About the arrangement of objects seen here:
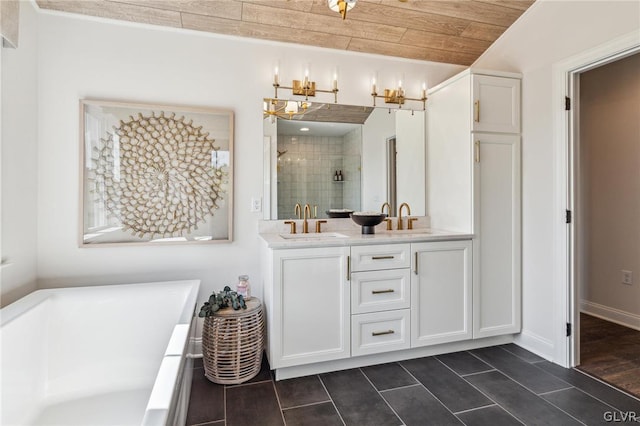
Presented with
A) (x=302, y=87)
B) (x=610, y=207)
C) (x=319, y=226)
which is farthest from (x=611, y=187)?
(x=302, y=87)

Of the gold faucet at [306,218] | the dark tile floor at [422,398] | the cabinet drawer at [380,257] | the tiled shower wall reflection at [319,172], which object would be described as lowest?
the dark tile floor at [422,398]

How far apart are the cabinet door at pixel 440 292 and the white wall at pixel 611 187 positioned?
5.55ft

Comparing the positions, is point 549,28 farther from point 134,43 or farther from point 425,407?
point 134,43

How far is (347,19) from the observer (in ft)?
8.39

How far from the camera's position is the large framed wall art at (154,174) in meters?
2.38

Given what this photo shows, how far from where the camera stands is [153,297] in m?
2.17

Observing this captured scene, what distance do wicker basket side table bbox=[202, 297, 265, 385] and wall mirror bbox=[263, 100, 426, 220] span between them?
2.76 feet

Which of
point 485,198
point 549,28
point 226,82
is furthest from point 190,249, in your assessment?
point 549,28

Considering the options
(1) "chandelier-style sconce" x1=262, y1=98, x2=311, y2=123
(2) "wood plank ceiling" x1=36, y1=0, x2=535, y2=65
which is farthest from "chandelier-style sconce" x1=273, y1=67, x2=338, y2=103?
(2) "wood plank ceiling" x1=36, y1=0, x2=535, y2=65

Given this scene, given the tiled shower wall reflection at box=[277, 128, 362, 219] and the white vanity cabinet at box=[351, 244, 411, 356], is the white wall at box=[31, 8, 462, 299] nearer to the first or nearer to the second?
the tiled shower wall reflection at box=[277, 128, 362, 219]

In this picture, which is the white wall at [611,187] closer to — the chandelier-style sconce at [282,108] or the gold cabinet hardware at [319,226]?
the gold cabinet hardware at [319,226]

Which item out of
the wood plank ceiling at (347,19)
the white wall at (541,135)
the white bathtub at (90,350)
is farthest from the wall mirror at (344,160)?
the white bathtub at (90,350)

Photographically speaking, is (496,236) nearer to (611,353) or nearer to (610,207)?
(611,353)

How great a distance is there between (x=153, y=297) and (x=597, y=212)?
13.1 ft
